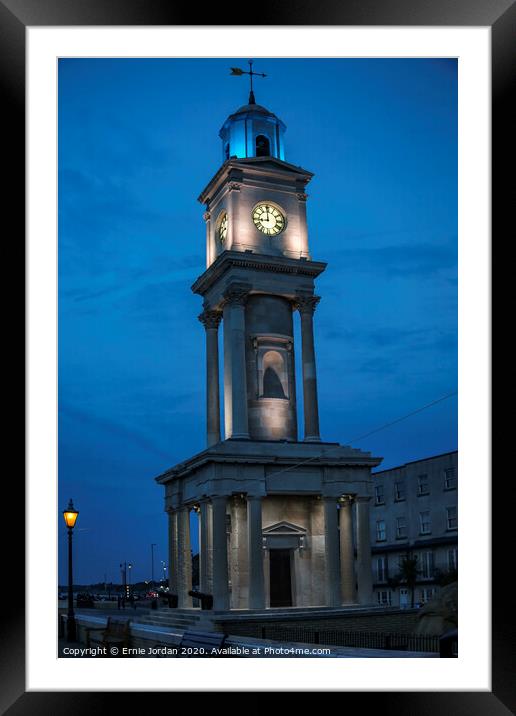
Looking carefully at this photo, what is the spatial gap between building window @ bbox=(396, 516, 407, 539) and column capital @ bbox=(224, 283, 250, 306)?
101 ft

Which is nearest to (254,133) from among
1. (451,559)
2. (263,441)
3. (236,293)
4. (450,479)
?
(236,293)

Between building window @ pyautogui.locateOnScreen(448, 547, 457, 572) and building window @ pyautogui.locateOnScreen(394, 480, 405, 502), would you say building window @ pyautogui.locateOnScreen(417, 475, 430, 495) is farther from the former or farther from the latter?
building window @ pyautogui.locateOnScreen(448, 547, 457, 572)

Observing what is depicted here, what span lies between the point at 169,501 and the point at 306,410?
8.25 m

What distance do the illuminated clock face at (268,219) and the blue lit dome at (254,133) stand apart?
3.17 metres

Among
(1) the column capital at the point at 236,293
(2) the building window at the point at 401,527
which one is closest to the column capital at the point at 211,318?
(1) the column capital at the point at 236,293

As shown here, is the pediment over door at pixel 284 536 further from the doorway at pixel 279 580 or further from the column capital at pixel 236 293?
the column capital at pixel 236 293

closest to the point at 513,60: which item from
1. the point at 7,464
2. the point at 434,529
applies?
the point at 7,464

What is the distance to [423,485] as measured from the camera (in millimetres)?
65938

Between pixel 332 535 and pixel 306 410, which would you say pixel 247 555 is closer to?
pixel 332 535

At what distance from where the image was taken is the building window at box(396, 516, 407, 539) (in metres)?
67.5

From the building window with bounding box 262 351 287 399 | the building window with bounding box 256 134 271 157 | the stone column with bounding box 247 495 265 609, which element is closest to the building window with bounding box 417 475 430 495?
the building window with bounding box 262 351 287 399

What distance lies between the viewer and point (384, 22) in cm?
1511

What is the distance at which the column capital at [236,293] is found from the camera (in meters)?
42.8

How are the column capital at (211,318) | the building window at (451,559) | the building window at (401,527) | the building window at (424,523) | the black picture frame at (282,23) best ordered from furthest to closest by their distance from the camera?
the building window at (401,527)
the building window at (424,523)
the building window at (451,559)
the column capital at (211,318)
the black picture frame at (282,23)
